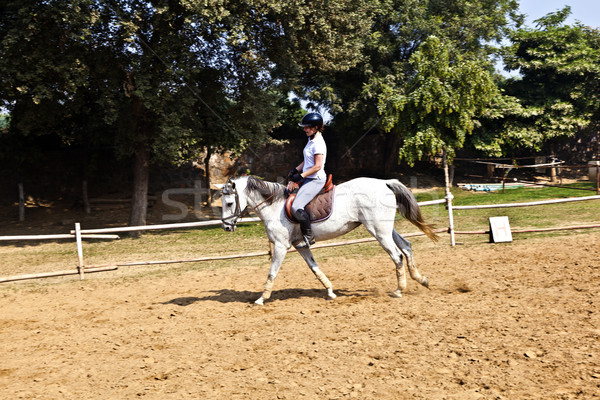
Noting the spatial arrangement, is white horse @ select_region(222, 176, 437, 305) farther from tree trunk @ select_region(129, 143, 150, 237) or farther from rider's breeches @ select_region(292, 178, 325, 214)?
tree trunk @ select_region(129, 143, 150, 237)

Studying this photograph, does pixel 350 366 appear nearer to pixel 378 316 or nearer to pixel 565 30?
pixel 378 316

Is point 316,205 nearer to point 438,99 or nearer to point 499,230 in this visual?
point 499,230

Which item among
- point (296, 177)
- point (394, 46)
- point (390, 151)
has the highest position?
point (394, 46)

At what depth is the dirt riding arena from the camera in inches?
158

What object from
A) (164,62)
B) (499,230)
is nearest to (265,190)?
(499,230)

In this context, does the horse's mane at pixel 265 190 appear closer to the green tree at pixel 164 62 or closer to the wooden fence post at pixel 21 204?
the green tree at pixel 164 62

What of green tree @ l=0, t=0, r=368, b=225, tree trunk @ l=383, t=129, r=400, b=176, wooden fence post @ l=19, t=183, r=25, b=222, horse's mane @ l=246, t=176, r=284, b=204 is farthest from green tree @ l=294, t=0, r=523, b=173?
horse's mane @ l=246, t=176, r=284, b=204

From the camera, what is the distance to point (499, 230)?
10.3 m

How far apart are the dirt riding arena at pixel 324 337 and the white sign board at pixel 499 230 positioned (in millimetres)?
Result: 1700

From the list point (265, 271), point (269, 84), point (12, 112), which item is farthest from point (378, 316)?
point (12, 112)

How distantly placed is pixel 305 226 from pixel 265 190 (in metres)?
0.88

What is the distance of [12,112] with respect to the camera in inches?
607

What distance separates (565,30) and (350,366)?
97.8 feet

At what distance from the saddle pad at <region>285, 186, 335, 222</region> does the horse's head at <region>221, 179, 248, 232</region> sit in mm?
715
